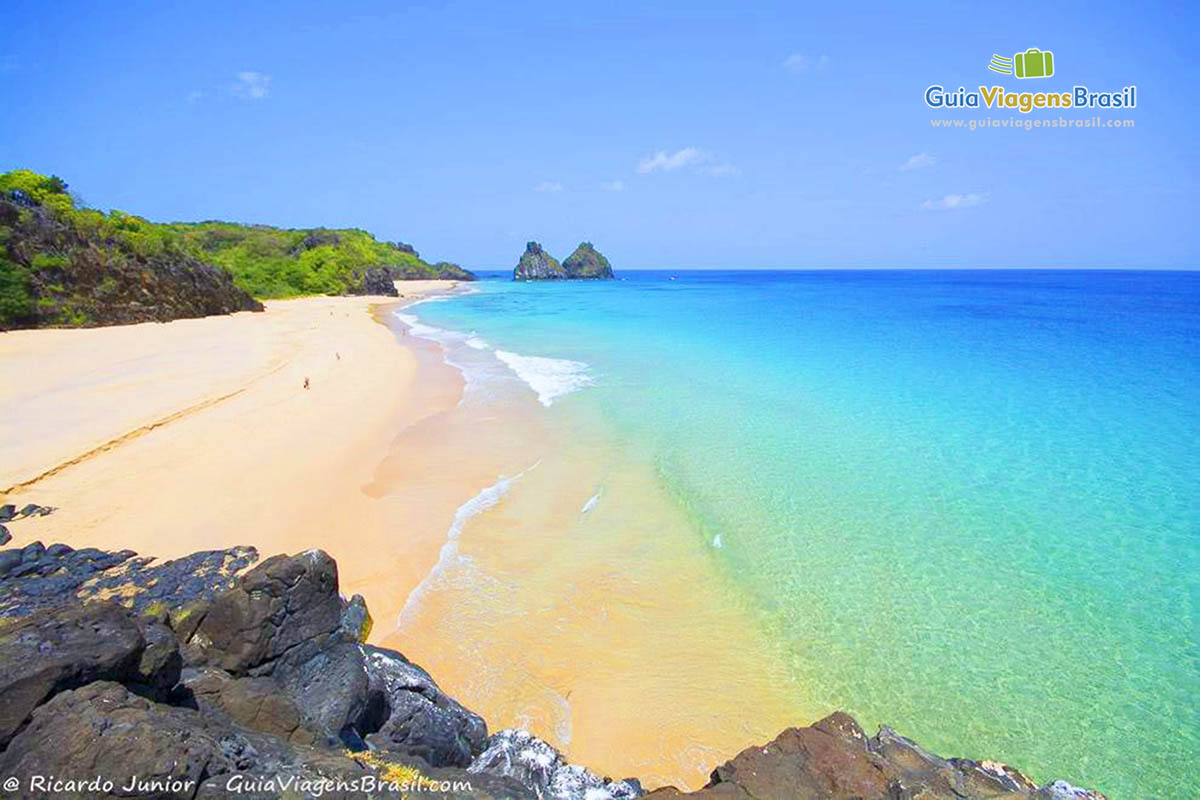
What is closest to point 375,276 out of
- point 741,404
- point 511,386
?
point 511,386

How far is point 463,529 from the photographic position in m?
9.93

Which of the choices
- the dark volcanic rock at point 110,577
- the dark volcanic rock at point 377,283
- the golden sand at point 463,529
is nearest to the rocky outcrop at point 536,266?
the dark volcanic rock at point 377,283

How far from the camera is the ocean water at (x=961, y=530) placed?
6.42 metres

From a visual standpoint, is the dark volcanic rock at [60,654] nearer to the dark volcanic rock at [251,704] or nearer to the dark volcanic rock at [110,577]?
the dark volcanic rock at [251,704]

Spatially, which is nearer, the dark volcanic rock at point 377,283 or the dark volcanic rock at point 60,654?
the dark volcanic rock at point 60,654

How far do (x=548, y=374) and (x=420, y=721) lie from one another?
1877cm

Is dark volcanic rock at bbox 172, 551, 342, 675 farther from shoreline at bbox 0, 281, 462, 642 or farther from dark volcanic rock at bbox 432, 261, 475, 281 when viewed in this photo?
dark volcanic rock at bbox 432, 261, 475, 281

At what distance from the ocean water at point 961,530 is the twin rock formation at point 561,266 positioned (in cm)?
14741

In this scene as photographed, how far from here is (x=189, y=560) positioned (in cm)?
739

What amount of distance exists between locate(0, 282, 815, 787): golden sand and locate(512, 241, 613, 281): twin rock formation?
505 ft

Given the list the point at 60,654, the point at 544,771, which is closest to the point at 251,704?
the point at 60,654

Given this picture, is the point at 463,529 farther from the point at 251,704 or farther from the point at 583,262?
the point at 583,262

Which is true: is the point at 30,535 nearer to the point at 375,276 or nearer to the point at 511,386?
the point at 511,386

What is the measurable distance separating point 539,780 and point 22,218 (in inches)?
1527
